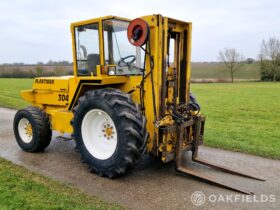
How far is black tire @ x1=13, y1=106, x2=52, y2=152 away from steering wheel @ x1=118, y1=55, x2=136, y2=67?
2.27 metres

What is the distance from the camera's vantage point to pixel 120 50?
216 inches

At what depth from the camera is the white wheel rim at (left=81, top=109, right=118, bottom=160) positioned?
5184 millimetres

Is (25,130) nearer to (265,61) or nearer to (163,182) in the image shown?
(163,182)

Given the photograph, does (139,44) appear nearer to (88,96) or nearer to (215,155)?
(88,96)

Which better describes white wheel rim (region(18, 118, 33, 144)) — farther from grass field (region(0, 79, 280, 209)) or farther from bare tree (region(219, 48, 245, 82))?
bare tree (region(219, 48, 245, 82))

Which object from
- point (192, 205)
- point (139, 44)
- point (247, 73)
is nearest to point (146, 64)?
point (139, 44)

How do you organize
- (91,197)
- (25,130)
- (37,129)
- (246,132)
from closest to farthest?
(91,197) → (37,129) → (25,130) → (246,132)

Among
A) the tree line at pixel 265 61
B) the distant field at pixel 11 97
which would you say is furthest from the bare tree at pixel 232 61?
the distant field at pixel 11 97

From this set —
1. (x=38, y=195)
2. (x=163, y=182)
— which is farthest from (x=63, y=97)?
(x=163, y=182)

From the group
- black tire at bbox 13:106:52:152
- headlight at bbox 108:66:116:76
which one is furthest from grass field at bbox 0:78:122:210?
headlight at bbox 108:66:116:76

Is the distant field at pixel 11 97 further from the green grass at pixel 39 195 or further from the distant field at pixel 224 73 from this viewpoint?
the distant field at pixel 224 73

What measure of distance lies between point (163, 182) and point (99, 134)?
141cm

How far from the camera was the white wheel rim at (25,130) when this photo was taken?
6738mm

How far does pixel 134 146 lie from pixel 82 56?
2.26 m
